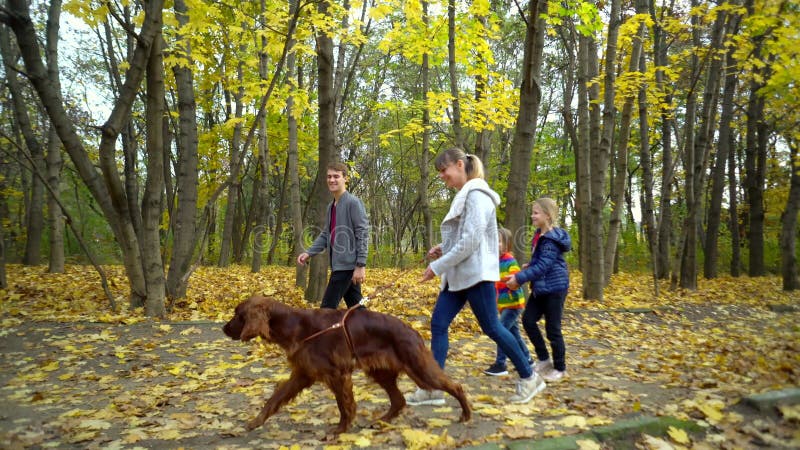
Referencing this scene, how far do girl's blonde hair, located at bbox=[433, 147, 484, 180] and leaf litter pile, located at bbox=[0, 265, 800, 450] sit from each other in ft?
3.42

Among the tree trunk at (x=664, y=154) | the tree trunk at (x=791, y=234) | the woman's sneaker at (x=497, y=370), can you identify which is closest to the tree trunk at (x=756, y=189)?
the tree trunk at (x=664, y=154)

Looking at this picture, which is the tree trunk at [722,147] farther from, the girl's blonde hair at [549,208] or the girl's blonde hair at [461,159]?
the girl's blonde hair at [461,159]

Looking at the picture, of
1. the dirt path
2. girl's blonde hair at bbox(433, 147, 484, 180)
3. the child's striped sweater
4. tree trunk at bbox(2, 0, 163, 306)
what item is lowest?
the dirt path

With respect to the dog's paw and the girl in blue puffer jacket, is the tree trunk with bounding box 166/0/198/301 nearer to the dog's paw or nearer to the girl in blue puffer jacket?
the dog's paw

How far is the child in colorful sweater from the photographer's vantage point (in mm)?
4711

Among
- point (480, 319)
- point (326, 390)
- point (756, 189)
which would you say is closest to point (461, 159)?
point (480, 319)

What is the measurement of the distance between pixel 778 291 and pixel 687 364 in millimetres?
9349

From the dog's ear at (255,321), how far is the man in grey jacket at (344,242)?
1502 millimetres

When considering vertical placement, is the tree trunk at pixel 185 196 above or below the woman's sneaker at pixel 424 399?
above

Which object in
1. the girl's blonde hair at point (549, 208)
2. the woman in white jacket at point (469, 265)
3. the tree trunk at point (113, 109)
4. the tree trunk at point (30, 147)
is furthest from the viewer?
the tree trunk at point (30, 147)

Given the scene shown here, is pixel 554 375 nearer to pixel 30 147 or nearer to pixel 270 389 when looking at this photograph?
pixel 270 389

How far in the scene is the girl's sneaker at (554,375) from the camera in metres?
4.60

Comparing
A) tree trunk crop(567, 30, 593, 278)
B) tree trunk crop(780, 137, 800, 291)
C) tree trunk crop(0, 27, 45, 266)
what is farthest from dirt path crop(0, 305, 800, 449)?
tree trunk crop(0, 27, 45, 266)

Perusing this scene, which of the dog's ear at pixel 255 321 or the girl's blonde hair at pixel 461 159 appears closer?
the dog's ear at pixel 255 321
